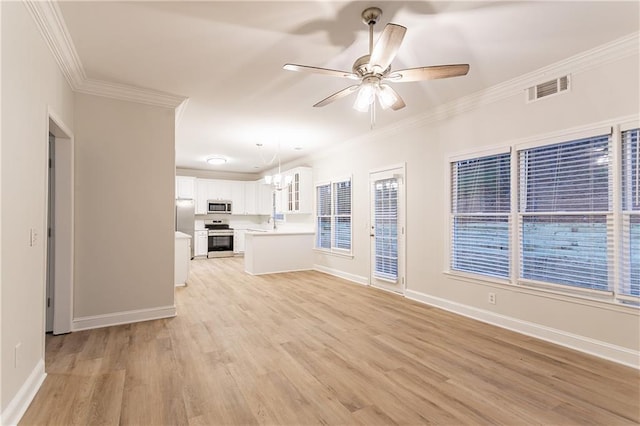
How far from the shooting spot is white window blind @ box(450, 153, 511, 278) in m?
3.66

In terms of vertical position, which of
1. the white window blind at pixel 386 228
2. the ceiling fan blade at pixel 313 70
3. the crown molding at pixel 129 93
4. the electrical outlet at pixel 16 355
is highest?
→ the crown molding at pixel 129 93

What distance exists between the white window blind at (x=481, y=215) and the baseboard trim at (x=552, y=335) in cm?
47

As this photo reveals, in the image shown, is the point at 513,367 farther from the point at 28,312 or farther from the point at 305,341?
the point at 28,312

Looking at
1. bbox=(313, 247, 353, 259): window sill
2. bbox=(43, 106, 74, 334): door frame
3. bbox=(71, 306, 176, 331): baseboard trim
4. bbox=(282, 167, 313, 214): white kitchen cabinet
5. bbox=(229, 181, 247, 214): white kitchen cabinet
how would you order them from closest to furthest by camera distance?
bbox=(43, 106, 74, 334): door frame, bbox=(71, 306, 176, 331): baseboard trim, bbox=(313, 247, 353, 259): window sill, bbox=(282, 167, 313, 214): white kitchen cabinet, bbox=(229, 181, 247, 214): white kitchen cabinet

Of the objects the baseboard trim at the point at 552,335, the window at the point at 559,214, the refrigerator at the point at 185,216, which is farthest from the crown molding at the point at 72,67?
the refrigerator at the point at 185,216

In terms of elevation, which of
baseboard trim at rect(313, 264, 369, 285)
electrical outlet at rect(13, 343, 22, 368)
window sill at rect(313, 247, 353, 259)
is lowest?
baseboard trim at rect(313, 264, 369, 285)

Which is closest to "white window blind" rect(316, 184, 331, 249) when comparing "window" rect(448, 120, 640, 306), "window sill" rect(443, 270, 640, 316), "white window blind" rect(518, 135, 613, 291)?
"window" rect(448, 120, 640, 306)

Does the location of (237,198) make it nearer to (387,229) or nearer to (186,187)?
(186,187)

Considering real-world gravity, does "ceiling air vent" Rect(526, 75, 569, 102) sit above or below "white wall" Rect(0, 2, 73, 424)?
above

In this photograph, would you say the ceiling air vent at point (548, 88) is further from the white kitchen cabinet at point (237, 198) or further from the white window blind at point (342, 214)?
the white kitchen cabinet at point (237, 198)

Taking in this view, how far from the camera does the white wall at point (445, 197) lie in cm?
279

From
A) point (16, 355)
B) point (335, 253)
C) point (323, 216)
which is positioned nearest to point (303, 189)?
point (323, 216)

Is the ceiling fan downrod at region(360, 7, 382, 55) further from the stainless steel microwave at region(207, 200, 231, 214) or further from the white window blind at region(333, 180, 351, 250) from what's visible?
the stainless steel microwave at region(207, 200, 231, 214)

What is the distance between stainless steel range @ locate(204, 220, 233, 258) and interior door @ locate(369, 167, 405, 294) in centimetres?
538
